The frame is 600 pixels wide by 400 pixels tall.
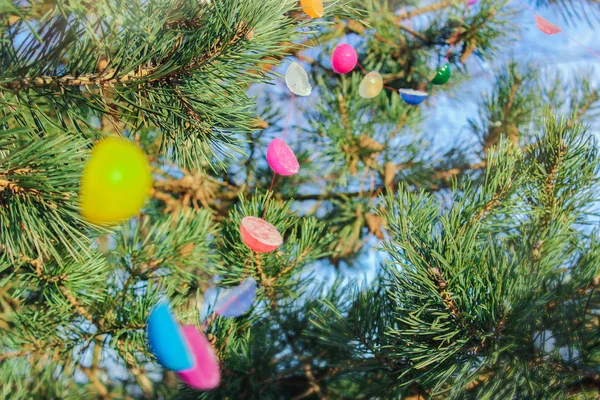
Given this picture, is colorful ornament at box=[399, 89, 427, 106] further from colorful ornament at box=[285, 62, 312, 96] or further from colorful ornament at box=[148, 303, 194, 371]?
colorful ornament at box=[148, 303, 194, 371]

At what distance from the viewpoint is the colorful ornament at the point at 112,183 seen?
0.32 meters

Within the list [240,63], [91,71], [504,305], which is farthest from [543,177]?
[91,71]

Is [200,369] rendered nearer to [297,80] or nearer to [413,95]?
[297,80]

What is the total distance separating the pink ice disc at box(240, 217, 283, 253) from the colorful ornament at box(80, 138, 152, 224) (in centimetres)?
15

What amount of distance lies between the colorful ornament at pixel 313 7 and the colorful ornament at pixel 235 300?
0.85 feet

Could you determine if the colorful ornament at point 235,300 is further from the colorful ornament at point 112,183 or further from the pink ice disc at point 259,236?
the colorful ornament at point 112,183

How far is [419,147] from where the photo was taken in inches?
33.2

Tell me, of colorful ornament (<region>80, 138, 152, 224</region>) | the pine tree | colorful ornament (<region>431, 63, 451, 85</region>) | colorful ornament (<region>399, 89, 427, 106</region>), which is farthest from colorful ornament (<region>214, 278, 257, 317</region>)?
colorful ornament (<region>431, 63, 451, 85</region>)

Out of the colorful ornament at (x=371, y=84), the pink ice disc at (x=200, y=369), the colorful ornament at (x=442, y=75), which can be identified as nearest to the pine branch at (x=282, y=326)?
the pink ice disc at (x=200, y=369)

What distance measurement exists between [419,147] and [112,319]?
528 mm

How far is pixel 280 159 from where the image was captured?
21.0 inches

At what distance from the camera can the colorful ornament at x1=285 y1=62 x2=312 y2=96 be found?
541 millimetres

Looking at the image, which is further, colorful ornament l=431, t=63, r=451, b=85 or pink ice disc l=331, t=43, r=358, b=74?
colorful ornament l=431, t=63, r=451, b=85

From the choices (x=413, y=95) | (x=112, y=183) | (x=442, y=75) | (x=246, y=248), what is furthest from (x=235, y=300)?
(x=442, y=75)
